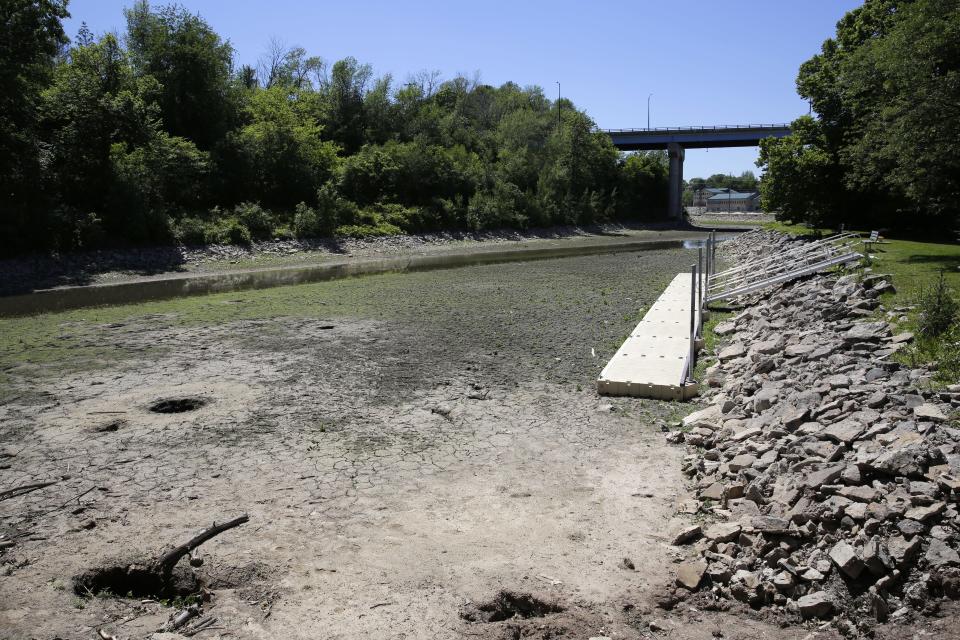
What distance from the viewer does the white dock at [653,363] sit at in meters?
11.9

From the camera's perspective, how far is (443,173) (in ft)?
234

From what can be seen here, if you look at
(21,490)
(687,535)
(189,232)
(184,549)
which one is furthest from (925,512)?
(189,232)

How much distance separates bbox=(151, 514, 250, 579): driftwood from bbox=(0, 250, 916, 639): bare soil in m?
0.15

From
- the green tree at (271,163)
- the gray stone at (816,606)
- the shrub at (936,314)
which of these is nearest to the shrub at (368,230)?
the green tree at (271,163)

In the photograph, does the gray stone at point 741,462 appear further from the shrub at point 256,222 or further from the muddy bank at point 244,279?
the shrub at point 256,222

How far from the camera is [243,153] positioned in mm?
58344

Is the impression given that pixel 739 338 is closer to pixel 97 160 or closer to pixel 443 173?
pixel 97 160

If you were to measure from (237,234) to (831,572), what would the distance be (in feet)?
147

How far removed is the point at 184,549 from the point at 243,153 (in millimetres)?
57340

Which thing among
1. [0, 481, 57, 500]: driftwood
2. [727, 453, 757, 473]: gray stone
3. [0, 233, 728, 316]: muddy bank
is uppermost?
[0, 233, 728, 316]: muddy bank

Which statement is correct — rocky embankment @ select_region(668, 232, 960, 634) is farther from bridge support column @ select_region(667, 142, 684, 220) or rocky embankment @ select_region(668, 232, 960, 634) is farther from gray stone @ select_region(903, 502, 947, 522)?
bridge support column @ select_region(667, 142, 684, 220)

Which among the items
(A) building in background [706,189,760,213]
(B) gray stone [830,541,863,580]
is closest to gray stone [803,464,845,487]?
(B) gray stone [830,541,863,580]

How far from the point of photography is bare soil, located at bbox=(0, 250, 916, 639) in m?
5.82

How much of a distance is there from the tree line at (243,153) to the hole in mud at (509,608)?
36.4m
